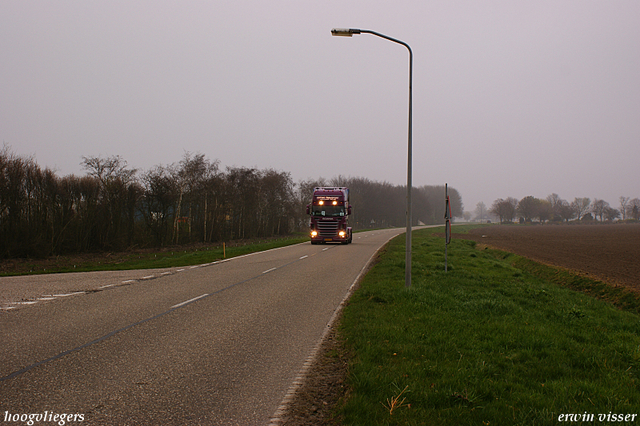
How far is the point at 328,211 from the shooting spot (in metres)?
30.1

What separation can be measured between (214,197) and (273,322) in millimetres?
36316

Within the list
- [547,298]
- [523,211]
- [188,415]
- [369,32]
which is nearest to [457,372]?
[188,415]

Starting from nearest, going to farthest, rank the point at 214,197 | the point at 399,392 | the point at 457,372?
the point at 399,392, the point at 457,372, the point at 214,197

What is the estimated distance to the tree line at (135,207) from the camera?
23.2 m

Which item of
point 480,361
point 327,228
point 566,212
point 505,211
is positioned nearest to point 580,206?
point 566,212

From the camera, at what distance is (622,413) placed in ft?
12.1

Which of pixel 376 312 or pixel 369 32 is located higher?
pixel 369 32

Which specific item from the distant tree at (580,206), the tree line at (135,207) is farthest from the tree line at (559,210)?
the tree line at (135,207)

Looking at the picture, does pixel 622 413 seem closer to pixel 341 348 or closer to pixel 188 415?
pixel 341 348

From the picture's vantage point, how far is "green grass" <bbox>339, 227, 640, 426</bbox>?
149 inches

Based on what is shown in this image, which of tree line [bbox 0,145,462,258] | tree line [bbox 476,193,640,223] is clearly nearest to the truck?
tree line [bbox 0,145,462,258]

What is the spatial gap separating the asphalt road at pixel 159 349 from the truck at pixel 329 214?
728 inches

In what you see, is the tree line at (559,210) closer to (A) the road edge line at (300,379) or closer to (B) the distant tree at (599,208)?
(B) the distant tree at (599,208)

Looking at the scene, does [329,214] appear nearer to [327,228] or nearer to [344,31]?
[327,228]
